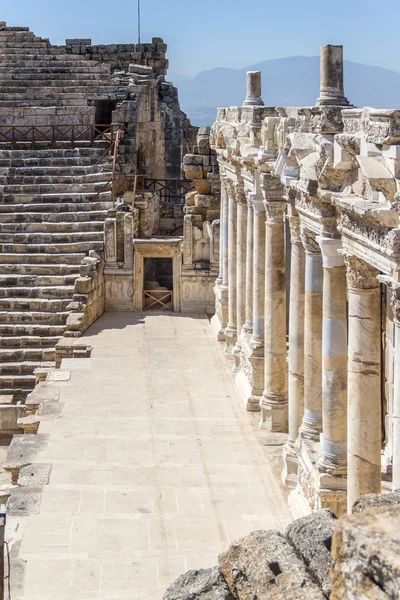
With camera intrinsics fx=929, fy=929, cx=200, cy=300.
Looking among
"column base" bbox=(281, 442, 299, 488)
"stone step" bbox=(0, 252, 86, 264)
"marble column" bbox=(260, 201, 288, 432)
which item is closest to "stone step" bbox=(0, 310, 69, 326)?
"stone step" bbox=(0, 252, 86, 264)

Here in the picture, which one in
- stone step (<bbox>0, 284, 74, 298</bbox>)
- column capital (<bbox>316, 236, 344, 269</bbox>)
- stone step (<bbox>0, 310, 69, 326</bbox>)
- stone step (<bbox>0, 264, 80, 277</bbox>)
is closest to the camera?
column capital (<bbox>316, 236, 344, 269</bbox>)

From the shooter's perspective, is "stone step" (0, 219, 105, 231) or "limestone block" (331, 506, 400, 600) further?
"stone step" (0, 219, 105, 231)

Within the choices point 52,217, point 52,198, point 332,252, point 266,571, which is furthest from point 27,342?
point 266,571

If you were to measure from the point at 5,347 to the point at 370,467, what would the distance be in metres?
15.3

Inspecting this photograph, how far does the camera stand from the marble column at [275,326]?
1630 cm

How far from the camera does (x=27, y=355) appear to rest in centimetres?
2348

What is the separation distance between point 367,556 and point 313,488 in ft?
27.3

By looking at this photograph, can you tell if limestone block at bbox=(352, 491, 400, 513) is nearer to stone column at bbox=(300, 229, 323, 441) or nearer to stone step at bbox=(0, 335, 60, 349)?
stone column at bbox=(300, 229, 323, 441)

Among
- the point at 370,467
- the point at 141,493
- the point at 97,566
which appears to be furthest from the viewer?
the point at 141,493

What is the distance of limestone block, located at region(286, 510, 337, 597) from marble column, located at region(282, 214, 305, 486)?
27.1 ft

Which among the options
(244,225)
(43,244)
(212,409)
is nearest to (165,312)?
(43,244)

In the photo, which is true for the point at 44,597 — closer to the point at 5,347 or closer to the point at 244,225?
the point at 244,225

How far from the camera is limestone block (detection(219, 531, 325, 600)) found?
5.23 metres

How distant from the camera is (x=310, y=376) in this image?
525 inches
